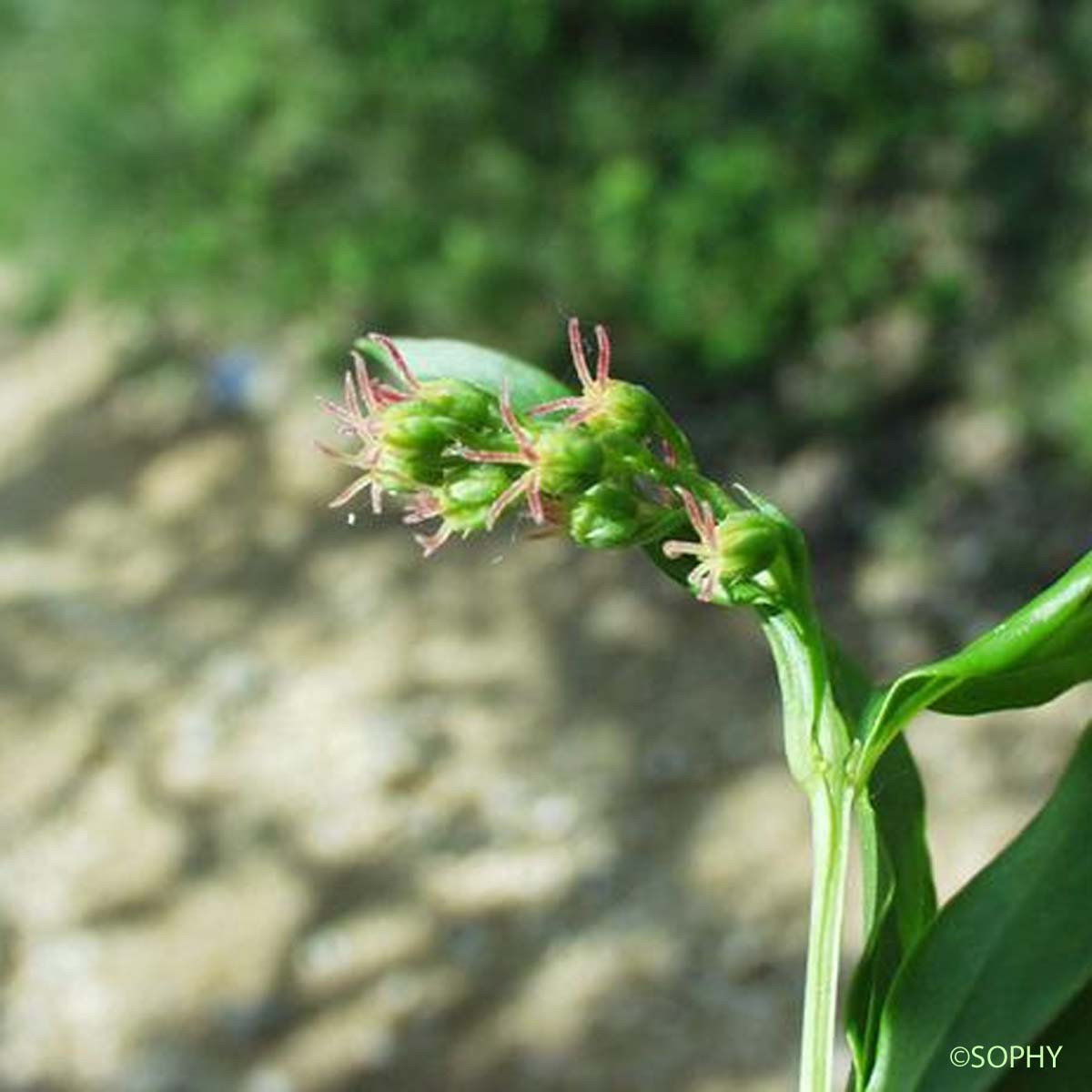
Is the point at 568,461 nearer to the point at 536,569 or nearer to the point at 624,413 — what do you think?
the point at 624,413

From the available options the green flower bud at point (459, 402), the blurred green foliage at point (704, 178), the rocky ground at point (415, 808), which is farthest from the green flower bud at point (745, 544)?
the blurred green foliage at point (704, 178)

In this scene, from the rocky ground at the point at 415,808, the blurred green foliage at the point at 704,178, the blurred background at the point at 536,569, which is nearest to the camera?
the rocky ground at the point at 415,808

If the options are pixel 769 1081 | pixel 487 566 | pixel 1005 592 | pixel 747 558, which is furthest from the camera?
pixel 487 566

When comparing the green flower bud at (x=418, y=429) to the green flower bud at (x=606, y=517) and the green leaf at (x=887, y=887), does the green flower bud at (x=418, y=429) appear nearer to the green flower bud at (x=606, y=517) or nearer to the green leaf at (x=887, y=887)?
the green flower bud at (x=606, y=517)

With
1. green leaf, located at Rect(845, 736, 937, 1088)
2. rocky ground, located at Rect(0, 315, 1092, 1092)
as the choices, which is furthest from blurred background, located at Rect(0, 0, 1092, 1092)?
green leaf, located at Rect(845, 736, 937, 1088)

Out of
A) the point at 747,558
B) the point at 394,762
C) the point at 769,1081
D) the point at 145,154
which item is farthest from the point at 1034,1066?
the point at 145,154

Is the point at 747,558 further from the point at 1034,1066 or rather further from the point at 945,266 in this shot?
the point at 945,266

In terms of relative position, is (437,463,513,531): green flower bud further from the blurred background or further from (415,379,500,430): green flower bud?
the blurred background
